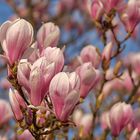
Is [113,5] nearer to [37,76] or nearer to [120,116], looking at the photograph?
[120,116]

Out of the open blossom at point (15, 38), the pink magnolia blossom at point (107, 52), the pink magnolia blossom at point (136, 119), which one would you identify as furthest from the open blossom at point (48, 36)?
the pink magnolia blossom at point (136, 119)

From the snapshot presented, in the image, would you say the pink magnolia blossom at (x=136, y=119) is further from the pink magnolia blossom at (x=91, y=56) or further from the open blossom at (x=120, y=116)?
the pink magnolia blossom at (x=91, y=56)

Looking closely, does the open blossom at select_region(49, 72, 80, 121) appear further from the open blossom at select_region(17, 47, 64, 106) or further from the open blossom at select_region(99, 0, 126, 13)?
the open blossom at select_region(99, 0, 126, 13)

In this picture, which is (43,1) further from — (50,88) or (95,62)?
(50,88)

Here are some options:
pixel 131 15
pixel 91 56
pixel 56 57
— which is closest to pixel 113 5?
pixel 131 15

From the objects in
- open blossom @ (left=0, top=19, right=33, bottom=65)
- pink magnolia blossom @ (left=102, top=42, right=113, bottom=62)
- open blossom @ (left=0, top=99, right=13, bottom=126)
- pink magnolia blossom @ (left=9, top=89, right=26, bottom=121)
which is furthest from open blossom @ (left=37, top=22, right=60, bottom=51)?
open blossom @ (left=0, top=99, right=13, bottom=126)

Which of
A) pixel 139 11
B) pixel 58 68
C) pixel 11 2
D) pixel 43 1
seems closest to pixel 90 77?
pixel 58 68
